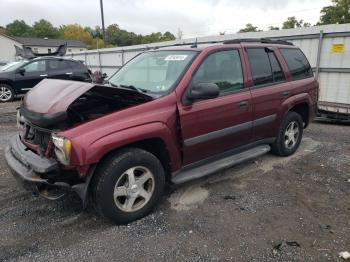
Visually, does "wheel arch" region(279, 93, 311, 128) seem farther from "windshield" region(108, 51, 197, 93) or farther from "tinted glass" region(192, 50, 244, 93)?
"windshield" region(108, 51, 197, 93)

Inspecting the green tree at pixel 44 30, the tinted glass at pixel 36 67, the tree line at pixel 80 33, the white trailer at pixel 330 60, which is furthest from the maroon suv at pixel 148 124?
the green tree at pixel 44 30

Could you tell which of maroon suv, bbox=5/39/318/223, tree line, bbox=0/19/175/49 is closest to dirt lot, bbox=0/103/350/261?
maroon suv, bbox=5/39/318/223

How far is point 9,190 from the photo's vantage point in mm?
4160

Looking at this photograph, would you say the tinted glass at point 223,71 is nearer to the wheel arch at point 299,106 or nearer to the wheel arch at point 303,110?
the wheel arch at point 299,106

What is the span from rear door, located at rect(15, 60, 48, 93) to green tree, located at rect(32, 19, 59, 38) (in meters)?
85.5

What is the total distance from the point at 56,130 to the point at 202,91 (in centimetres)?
157

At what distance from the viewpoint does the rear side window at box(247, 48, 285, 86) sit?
14.6ft

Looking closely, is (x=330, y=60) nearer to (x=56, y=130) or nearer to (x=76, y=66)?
(x=56, y=130)

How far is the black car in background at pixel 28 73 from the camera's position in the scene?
38.3 ft

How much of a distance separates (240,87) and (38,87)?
2540mm

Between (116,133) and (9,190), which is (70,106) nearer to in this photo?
(116,133)

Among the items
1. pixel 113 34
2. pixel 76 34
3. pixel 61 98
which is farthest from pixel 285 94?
pixel 76 34

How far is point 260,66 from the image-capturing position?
4.57 metres

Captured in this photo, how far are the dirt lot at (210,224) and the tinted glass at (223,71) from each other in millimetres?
1343
